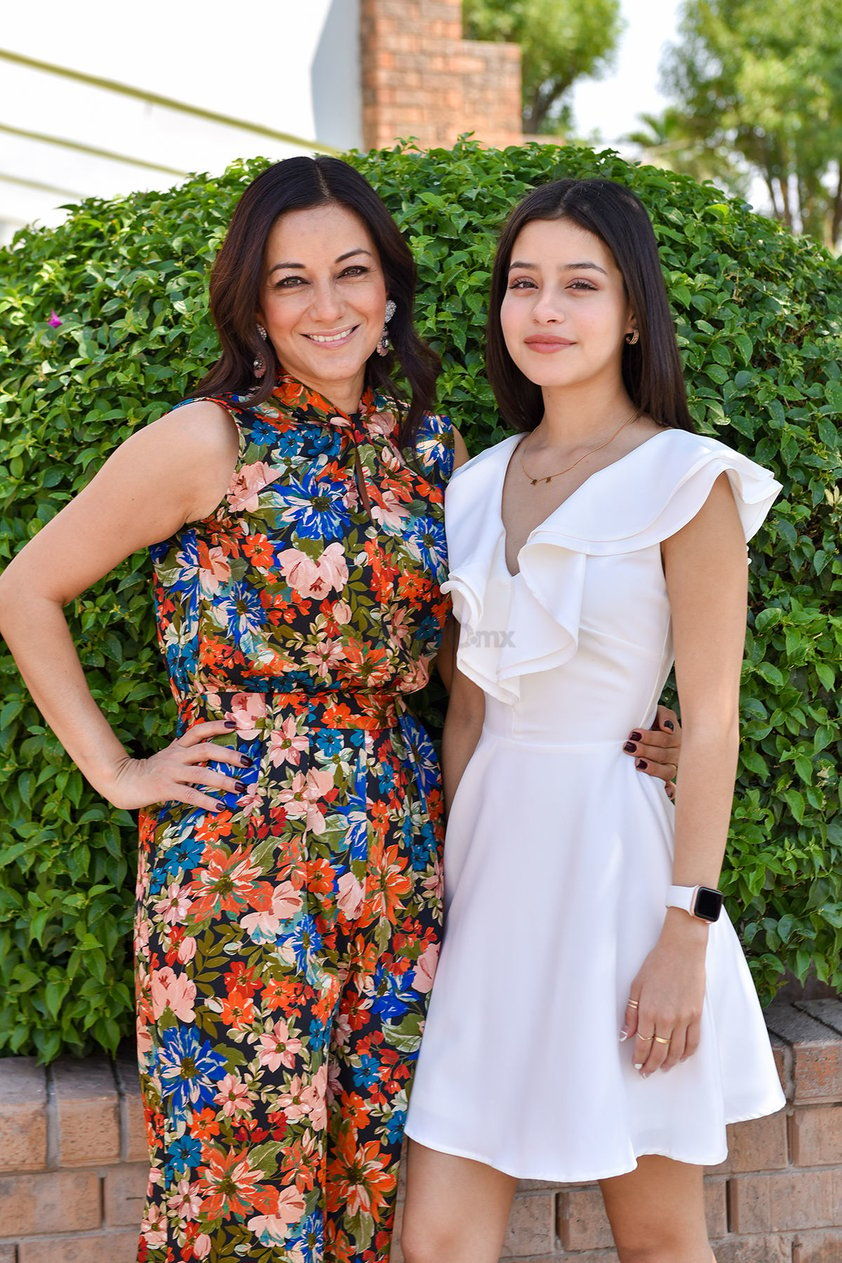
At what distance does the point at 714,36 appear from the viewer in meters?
28.9

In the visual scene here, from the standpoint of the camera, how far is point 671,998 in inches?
80.7

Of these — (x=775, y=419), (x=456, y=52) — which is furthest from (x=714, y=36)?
(x=775, y=419)

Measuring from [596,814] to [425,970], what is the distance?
42cm

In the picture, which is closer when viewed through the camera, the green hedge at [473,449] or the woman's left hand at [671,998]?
the woman's left hand at [671,998]

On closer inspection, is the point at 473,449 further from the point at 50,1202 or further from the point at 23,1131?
the point at 50,1202

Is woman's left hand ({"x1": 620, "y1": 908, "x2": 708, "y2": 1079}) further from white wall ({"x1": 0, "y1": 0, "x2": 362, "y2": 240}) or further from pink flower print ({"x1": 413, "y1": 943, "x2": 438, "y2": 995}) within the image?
white wall ({"x1": 0, "y1": 0, "x2": 362, "y2": 240})

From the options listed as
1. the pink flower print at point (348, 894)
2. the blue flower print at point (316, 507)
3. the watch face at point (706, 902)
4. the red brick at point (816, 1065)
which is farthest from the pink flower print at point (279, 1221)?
the red brick at point (816, 1065)

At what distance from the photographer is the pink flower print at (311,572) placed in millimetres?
2201

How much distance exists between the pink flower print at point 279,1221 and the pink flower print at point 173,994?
326 mm

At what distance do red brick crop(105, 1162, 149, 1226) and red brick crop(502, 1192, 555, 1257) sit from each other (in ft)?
2.48

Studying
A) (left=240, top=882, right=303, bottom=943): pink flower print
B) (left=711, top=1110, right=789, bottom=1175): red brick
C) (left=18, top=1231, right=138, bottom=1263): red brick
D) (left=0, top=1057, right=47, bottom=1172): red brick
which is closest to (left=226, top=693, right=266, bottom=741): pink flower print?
(left=240, top=882, right=303, bottom=943): pink flower print

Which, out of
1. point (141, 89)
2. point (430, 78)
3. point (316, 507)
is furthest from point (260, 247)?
point (430, 78)

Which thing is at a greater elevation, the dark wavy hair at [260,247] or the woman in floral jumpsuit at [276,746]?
the dark wavy hair at [260,247]

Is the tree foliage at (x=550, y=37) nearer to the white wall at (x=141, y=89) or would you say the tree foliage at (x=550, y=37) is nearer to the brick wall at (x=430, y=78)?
the brick wall at (x=430, y=78)
